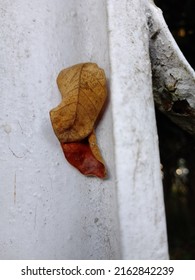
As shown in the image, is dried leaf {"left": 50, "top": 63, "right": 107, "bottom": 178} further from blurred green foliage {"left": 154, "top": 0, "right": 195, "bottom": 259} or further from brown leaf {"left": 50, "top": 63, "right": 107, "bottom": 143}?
blurred green foliage {"left": 154, "top": 0, "right": 195, "bottom": 259}

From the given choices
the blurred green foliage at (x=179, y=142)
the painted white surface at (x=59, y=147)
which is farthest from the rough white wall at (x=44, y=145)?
the blurred green foliage at (x=179, y=142)

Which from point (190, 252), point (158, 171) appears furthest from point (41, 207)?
point (190, 252)

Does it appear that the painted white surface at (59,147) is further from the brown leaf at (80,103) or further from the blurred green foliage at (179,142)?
the blurred green foliage at (179,142)

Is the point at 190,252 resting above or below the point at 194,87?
below

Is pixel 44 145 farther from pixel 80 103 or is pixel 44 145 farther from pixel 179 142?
pixel 179 142

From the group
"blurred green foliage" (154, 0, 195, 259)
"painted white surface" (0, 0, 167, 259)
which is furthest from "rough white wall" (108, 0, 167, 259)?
"blurred green foliage" (154, 0, 195, 259)

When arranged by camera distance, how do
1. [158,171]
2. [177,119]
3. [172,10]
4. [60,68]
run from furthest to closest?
[172,10] → [177,119] → [60,68] → [158,171]

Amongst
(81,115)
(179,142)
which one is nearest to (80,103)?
(81,115)
